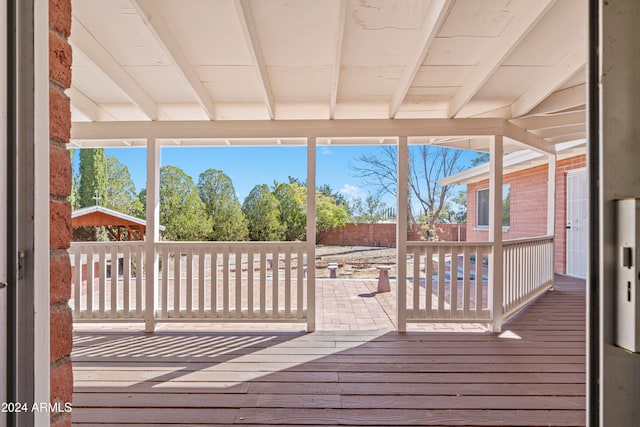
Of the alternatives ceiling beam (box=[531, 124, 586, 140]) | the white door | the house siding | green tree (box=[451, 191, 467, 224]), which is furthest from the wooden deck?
green tree (box=[451, 191, 467, 224])

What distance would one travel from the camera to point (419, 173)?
41.8ft

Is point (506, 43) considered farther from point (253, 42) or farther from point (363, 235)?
point (363, 235)

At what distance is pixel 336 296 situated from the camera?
4.74 m

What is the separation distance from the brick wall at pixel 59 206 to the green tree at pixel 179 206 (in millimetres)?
6394

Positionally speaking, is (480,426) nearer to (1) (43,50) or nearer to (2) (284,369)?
(2) (284,369)

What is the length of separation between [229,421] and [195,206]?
5.64 meters

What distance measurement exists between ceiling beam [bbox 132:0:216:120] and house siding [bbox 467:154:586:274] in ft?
20.3

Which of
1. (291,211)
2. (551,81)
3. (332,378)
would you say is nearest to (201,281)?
(332,378)

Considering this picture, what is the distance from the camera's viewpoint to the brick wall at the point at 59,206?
0.60m

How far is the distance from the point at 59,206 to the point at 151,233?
2805 mm

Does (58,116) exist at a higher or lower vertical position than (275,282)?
higher

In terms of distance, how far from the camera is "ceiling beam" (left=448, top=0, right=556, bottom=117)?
1.65m

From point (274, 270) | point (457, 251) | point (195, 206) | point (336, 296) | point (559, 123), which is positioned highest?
point (559, 123)

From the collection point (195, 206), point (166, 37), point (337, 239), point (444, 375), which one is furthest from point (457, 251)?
point (337, 239)
